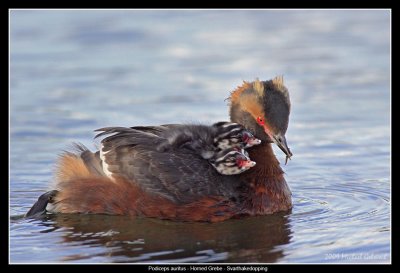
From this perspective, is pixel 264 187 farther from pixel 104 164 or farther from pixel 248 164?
pixel 104 164

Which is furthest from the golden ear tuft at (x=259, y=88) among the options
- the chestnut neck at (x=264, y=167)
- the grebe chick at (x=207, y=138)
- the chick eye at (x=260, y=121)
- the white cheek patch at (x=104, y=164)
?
the white cheek patch at (x=104, y=164)

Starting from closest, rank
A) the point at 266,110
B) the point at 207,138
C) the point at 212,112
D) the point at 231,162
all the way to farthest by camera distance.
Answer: the point at 231,162 → the point at 207,138 → the point at 266,110 → the point at 212,112

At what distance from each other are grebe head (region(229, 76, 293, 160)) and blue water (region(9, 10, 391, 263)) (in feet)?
3.17

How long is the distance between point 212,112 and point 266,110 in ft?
13.4

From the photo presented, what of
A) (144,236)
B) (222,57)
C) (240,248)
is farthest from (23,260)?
(222,57)

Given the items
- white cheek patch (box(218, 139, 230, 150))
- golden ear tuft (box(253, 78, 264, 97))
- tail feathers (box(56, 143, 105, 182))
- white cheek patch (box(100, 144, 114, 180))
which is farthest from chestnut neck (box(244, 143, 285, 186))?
tail feathers (box(56, 143, 105, 182))

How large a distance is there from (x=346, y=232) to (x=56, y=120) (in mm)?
6480

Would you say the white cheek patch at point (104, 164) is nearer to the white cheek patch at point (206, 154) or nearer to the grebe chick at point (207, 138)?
the grebe chick at point (207, 138)

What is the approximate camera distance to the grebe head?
38.5 ft

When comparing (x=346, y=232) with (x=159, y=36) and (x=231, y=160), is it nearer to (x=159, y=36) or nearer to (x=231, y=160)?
(x=231, y=160)

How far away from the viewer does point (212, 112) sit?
15844 millimetres

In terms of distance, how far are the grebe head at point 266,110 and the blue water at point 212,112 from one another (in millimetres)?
965

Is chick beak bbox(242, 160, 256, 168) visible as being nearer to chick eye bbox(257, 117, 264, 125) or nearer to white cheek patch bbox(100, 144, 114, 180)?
chick eye bbox(257, 117, 264, 125)

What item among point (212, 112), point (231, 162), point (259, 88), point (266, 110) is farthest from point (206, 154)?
point (212, 112)
